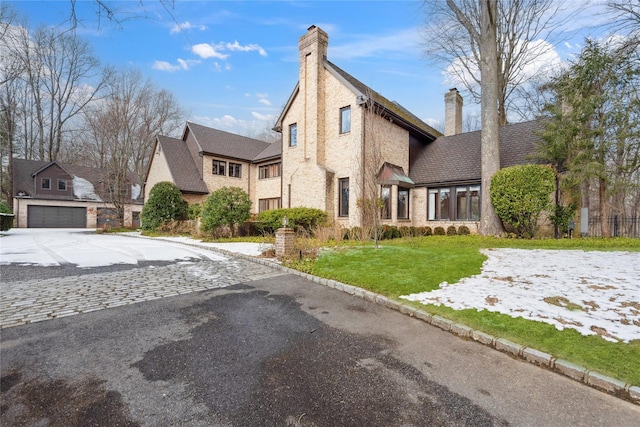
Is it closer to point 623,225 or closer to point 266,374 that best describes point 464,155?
point 623,225

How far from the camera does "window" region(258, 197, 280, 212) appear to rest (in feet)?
71.4

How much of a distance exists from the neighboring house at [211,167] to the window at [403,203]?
9.17 meters

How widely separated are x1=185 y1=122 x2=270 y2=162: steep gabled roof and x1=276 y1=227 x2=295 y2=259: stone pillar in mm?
16620

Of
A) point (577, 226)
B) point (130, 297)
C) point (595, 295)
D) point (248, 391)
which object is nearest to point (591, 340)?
point (595, 295)

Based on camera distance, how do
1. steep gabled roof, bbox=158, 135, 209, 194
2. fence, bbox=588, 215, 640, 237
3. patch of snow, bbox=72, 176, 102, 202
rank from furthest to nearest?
1. patch of snow, bbox=72, 176, 102, 202
2. steep gabled roof, bbox=158, 135, 209, 194
3. fence, bbox=588, 215, 640, 237

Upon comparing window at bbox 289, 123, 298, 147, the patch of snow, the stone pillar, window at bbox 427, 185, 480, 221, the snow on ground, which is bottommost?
the snow on ground

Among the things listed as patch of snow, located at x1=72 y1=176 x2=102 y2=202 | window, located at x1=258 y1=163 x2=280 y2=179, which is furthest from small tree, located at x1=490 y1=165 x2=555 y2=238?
patch of snow, located at x1=72 y1=176 x2=102 y2=202

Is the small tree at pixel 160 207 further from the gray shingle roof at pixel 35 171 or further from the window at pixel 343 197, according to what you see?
the window at pixel 343 197

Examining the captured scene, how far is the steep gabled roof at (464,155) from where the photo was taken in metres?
14.9

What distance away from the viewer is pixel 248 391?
2.50 metres

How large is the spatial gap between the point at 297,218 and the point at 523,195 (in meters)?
10.1

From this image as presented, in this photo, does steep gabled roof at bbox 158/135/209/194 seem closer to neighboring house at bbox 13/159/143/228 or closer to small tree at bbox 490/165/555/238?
neighboring house at bbox 13/159/143/228

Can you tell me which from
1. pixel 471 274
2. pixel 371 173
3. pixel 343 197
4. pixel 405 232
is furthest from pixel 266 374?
pixel 405 232

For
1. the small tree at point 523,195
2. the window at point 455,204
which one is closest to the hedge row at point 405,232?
the window at point 455,204
